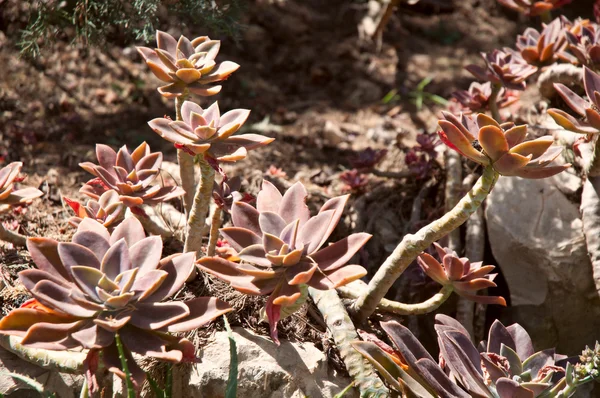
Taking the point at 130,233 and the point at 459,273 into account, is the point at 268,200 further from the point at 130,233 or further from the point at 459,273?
the point at 459,273

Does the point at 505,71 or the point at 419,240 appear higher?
the point at 505,71

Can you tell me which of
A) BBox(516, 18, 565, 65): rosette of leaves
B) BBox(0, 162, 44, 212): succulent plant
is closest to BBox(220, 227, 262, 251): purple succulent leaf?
BBox(0, 162, 44, 212): succulent plant

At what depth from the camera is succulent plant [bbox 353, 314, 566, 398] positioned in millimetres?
1598

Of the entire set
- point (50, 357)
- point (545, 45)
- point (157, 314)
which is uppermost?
point (545, 45)

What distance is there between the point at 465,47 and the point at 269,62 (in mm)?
1437

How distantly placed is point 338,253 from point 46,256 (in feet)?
2.52

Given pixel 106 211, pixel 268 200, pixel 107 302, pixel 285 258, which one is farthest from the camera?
pixel 106 211

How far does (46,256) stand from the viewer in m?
1.55

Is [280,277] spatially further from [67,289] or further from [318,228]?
[67,289]

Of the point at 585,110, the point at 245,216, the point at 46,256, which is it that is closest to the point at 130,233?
the point at 46,256

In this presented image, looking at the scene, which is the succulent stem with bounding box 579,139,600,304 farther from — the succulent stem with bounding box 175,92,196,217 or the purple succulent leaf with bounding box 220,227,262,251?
the succulent stem with bounding box 175,92,196,217

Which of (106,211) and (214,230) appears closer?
(106,211)

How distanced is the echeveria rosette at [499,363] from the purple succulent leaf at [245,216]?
0.59 meters

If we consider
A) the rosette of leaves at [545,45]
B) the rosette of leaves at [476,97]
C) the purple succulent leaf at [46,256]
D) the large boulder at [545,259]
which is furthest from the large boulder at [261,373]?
the rosette of leaves at [545,45]
